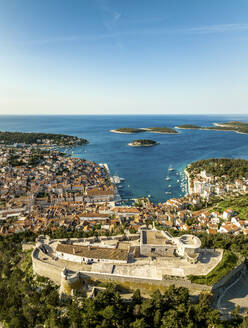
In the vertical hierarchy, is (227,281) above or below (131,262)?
below

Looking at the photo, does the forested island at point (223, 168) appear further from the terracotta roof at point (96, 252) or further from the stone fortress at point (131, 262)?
the terracotta roof at point (96, 252)

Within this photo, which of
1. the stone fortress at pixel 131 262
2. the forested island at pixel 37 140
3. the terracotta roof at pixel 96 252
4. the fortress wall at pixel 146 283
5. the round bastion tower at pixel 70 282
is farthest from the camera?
the forested island at pixel 37 140

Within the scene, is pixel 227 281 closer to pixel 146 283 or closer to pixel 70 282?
pixel 146 283

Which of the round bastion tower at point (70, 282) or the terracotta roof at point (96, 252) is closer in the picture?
the round bastion tower at point (70, 282)

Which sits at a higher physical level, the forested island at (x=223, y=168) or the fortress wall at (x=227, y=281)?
the forested island at (x=223, y=168)

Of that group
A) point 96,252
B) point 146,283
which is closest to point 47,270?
point 96,252

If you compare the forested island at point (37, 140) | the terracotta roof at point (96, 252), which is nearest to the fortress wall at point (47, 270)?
the terracotta roof at point (96, 252)
